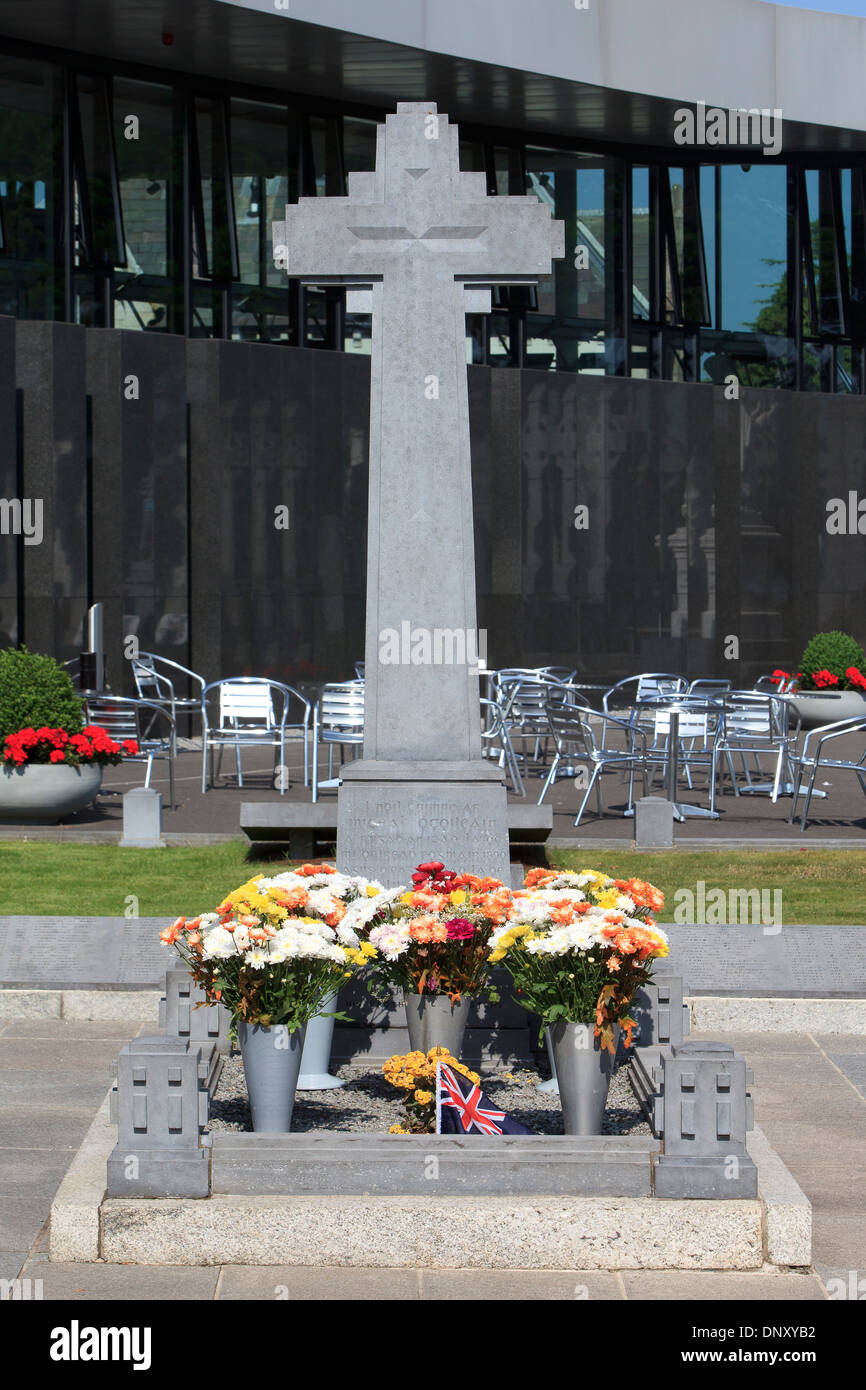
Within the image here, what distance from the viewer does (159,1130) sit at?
4680 millimetres

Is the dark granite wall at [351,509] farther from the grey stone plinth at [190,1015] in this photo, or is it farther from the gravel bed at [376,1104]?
the gravel bed at [376,1104]

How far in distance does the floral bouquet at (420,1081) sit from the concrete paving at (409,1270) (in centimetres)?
75

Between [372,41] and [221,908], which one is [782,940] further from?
[372,41]

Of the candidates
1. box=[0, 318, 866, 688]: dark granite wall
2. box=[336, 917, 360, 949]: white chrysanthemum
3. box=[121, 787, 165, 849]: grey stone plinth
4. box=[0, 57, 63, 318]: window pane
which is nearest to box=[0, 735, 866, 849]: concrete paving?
box=[121, 787, 165, 849]: grey stone plinth

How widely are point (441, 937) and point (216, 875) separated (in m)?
4.60

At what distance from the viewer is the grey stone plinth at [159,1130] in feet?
15.3

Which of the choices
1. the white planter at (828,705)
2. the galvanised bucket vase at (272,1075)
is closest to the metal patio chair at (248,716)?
the white planter at (828,705)

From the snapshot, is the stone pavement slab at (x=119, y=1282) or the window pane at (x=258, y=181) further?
the window pane at (x=258, y=181)

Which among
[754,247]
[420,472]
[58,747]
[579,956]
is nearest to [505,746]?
[58,747]

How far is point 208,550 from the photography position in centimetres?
1916

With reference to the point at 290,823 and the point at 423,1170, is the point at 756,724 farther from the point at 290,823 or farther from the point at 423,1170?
the point at 423,1170

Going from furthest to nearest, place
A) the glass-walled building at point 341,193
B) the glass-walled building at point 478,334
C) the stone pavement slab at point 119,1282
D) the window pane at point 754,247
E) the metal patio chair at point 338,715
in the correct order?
1. the window pane at point 754,247
2. the glass-walled building at point 341,193
3. the glass-walled building at point 478,334
4. the metal patio chair at point 338,715
5. the stone pavement slab at point 119,1282

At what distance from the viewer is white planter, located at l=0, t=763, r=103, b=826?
39.1 feet
